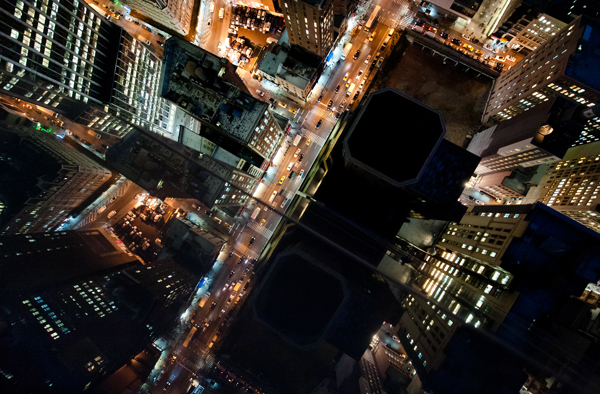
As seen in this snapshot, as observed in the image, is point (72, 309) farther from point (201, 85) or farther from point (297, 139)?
point (297, 139)

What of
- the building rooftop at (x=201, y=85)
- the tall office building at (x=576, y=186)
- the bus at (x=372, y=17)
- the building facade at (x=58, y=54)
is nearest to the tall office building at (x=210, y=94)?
Result: the building rooftop at (x=201, y=85)

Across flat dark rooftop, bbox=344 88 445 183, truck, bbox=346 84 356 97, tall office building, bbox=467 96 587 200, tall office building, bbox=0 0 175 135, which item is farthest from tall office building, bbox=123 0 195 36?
tall office building, bbox=467 96 587 200

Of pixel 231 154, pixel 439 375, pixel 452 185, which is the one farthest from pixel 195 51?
pixel 439 375

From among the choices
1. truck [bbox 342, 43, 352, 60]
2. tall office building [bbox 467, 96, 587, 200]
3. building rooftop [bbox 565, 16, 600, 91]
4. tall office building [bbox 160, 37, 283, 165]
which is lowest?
tall office building [bbox 160, 37, 283, 165]

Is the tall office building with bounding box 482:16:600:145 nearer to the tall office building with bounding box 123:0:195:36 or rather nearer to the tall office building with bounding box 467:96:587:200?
the tall office building with bounding box 467:96:587:200

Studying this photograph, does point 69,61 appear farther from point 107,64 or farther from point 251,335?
point 251,335
